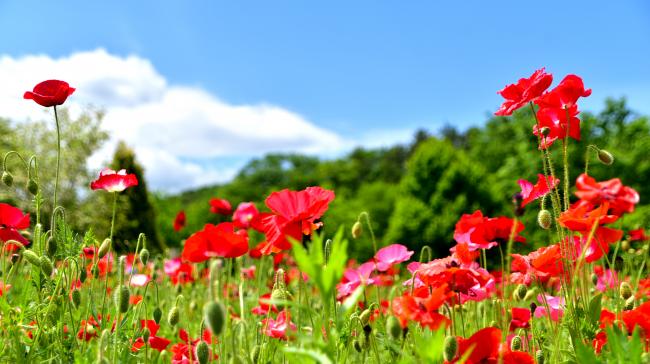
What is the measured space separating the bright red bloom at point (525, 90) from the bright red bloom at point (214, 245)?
0.82 meters

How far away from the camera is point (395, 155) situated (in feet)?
146

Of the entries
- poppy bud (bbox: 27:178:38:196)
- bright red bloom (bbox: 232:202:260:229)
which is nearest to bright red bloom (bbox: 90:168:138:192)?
poppy bud (bbox: 27:178:38:196)

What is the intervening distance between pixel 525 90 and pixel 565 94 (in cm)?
10

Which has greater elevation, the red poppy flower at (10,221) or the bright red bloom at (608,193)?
the red poppy flower at (10,221)

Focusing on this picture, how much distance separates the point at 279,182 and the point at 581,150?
2927 centimetres

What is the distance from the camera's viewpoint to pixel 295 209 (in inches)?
48.1

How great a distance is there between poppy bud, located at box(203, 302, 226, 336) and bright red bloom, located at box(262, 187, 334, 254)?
0.30 m

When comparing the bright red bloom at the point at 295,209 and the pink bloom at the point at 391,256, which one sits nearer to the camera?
the bright red bloom at the point at 295,209

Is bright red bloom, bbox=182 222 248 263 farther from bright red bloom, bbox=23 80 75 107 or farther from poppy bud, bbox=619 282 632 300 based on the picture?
poppy bud, bbox=619 282 632 300

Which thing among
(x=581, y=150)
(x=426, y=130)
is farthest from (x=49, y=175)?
(x=426, y=130)

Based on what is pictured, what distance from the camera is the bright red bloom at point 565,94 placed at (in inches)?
58.4

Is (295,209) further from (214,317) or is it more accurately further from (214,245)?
(214,317)

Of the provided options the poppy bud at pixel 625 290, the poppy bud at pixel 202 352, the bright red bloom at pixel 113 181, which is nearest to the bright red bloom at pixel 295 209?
the poppy bud at pixel 202 352

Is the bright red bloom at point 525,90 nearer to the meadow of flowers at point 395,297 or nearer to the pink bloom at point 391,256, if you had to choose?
the meadow of flowers at point 395,297
